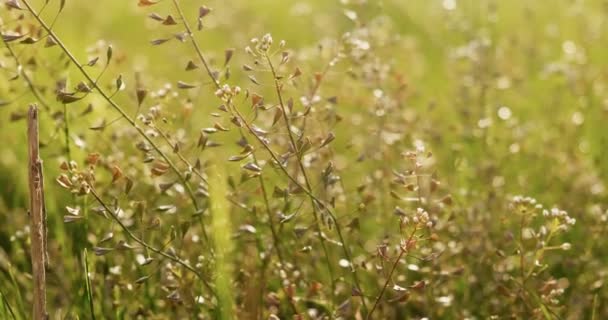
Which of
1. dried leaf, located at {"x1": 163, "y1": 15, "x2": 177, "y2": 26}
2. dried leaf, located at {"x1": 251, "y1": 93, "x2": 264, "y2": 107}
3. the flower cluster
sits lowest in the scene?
dried leaf, located at {"x1": 163, "y1": 15, "x2": 177, "y2": 26}

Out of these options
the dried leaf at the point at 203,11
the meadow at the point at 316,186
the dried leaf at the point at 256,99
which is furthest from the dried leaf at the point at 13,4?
the dried leaf at the point at 256,99

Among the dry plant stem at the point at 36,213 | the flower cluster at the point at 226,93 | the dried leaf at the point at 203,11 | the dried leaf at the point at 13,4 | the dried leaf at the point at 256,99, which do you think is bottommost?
the dry plant stem at the point at 36,213

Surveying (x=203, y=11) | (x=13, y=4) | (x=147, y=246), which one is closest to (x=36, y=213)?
(x=147, y=246)

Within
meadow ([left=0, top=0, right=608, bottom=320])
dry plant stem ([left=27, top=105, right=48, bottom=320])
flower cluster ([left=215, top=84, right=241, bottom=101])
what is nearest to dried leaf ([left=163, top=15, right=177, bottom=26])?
meadow ([left=0, top=0, right=608, bottom=320])

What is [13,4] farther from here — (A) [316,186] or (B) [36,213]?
(A) [316,186]

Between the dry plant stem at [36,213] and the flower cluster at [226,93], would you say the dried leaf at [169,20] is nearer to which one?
the flower cluster at [226,93]

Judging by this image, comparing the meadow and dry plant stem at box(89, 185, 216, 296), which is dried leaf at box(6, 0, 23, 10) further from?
dry plant stem at box(89, 185, 216, 296)
